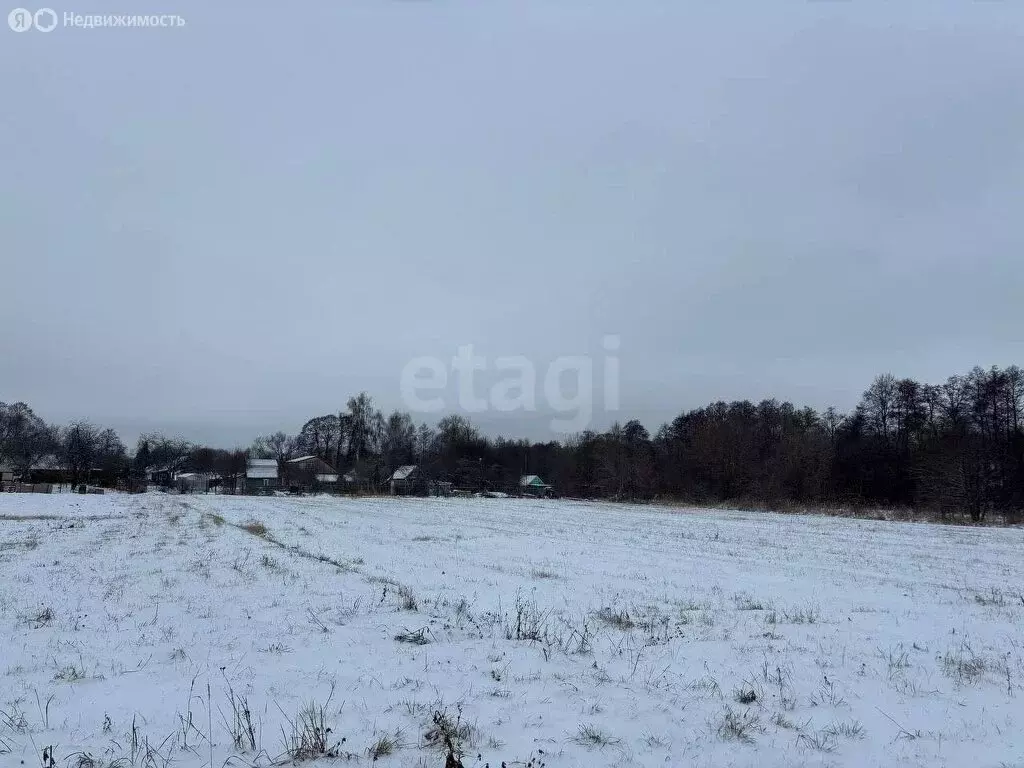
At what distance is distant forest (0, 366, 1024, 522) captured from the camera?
46469 mm

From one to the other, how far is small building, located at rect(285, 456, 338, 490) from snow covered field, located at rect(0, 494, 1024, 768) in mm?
71664

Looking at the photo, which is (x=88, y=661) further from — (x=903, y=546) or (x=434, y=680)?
(x=903, y=546)

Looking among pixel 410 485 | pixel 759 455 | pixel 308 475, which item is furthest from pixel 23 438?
pixel 759 455

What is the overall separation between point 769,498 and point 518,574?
5018 centimetres

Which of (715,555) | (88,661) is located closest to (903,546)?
(715,555)

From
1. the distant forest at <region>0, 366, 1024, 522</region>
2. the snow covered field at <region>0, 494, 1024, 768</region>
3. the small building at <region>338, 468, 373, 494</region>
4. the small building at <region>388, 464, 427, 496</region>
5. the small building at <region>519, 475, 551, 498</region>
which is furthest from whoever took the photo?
the small building at <region>519, 475, 551, 498</region>

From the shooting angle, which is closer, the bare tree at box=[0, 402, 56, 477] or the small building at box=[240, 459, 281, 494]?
→ the bare tree at box=[0, 402, 56, 477]

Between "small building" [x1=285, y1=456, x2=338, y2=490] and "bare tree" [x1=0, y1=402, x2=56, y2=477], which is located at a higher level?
"bare tree" [x1=0, y1=402, x2=56, y2=477]

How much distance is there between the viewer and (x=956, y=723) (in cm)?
539

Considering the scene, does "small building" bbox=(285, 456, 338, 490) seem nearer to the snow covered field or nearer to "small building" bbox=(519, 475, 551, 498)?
"small building" bbox=(519, 475, 551, 498)

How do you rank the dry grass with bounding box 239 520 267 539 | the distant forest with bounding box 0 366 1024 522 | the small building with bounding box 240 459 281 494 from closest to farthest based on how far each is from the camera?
1. the dry grass with bounding box 239 520 267 539
2. the distant forest with bounding box 0 366 1024 522
3. the small building with bounding box 240 459 281 494

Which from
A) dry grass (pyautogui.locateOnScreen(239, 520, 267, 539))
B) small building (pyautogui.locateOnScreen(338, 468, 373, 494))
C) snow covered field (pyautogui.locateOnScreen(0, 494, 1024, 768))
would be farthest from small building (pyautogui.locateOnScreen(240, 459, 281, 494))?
snow covered field (pyautogui.locateOnScreen(0, 494, 1024, 768))

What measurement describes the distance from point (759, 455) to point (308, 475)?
60010 mm

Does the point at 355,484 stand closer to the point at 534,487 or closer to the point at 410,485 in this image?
the point at 410,485
